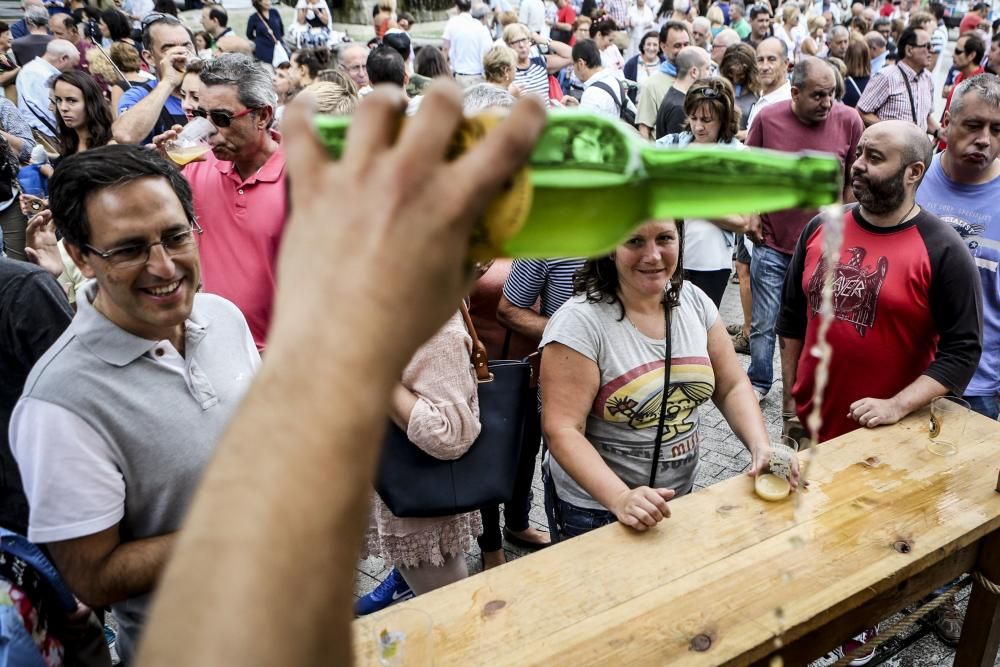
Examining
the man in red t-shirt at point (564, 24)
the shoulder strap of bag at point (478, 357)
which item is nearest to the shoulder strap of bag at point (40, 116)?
the shoulder strap of bag at point (478, 357)

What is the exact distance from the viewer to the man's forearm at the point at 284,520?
49 centimetres

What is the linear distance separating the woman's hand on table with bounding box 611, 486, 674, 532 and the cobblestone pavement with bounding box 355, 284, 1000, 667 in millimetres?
1385

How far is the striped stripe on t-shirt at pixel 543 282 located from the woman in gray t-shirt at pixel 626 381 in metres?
0.53

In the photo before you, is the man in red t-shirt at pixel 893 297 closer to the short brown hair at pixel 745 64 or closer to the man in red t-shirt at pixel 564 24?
the short brown hair at pixel 745 64

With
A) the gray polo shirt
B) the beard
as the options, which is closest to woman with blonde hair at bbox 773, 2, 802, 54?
the beard

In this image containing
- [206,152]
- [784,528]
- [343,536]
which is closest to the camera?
[343,536]

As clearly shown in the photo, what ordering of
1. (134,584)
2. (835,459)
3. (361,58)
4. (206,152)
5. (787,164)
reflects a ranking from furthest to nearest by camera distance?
(361,58), (206,152), (835,459), (134,584), (787,164)

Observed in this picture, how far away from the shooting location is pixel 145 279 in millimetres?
1851

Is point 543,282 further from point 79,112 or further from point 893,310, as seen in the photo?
point 79,112

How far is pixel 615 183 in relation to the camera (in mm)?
766

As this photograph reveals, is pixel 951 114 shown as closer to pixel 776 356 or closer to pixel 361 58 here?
pixel 776 356

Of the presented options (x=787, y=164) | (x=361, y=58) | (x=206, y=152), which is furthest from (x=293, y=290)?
(x=361, y=58)

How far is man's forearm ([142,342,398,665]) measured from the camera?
0.49m

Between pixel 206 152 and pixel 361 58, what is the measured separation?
12.9 ft
